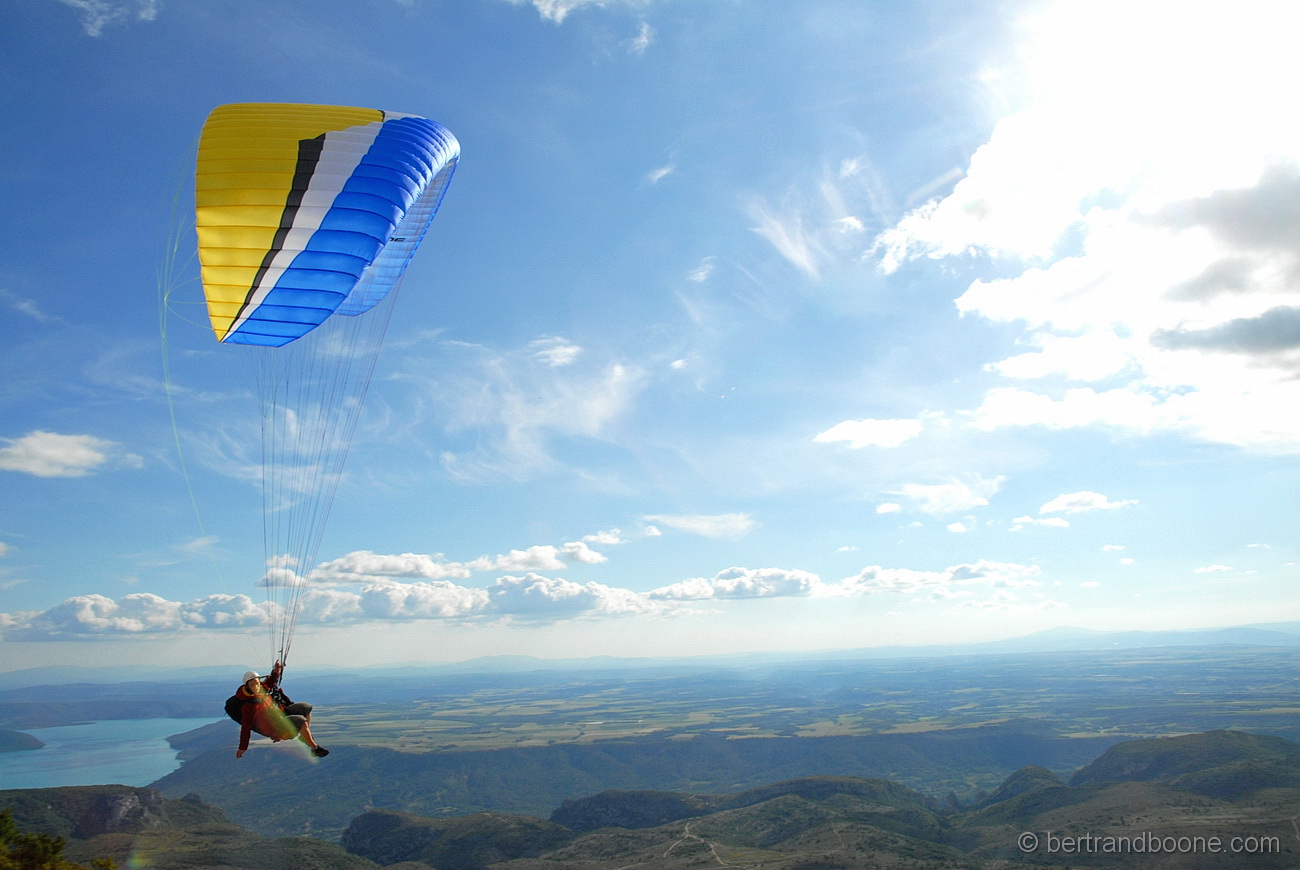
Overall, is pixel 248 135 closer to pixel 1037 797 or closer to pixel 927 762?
pixel 1037 797

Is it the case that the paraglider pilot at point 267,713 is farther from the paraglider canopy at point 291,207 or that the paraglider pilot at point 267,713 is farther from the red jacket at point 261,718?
the paraglider canopy at point 291,207

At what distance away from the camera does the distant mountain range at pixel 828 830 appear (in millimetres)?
51531

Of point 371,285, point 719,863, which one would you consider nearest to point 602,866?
point 719,863

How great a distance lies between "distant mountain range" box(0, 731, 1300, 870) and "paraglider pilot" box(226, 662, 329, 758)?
156 ft

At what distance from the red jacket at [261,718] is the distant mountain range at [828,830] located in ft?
157

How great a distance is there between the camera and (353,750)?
185m

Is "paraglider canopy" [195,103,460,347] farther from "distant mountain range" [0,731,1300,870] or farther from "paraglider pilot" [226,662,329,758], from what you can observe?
"distant mountain range" [0,731,1300,870]

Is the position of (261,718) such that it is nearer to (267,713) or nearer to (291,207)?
(267,713)

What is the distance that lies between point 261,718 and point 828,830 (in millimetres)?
63513

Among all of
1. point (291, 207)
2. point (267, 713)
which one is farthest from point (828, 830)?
point (291, 207)

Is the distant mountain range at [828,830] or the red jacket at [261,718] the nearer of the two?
the red jacket at [261,718]

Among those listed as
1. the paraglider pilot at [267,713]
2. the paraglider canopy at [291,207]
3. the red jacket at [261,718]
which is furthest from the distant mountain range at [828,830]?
the paraglider canopy at [291,207]

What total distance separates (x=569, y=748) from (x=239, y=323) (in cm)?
18775

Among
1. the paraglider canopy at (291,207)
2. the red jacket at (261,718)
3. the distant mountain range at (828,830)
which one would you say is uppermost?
the paraglider canopy at (291,207)
